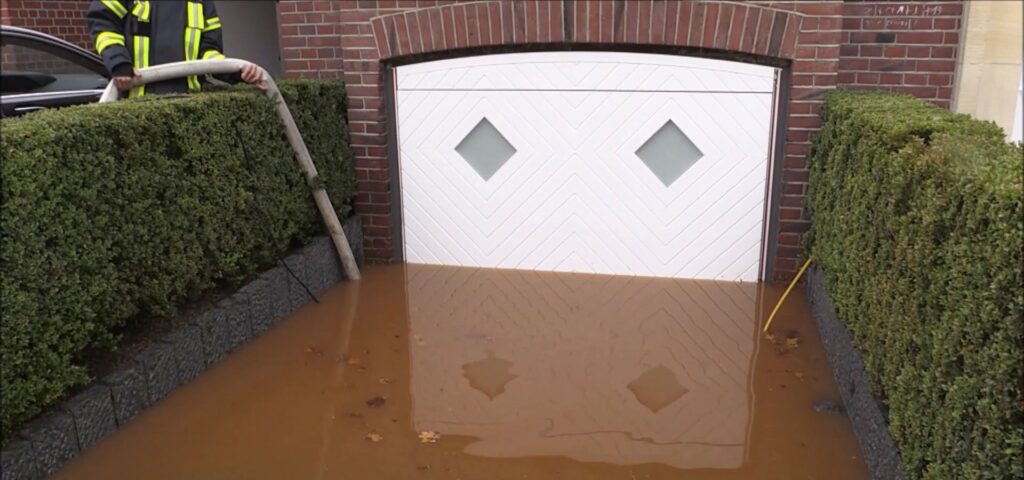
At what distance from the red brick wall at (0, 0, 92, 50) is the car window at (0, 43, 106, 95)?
292cm

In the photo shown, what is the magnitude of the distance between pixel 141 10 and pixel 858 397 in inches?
181

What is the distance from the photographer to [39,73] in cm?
619

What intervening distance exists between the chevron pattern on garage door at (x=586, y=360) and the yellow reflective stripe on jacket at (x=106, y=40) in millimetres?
2446

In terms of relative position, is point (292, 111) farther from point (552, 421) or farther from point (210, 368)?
point (552, 421)

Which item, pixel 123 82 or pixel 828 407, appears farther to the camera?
pixel 123 82

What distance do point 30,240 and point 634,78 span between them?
12.8ft

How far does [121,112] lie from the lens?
12.4ft

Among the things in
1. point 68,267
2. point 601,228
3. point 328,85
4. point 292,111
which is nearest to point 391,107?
point 328,85

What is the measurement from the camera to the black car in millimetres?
5844

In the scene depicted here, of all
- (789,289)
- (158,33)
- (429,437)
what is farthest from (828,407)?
(158,33)

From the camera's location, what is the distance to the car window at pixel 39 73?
594cm

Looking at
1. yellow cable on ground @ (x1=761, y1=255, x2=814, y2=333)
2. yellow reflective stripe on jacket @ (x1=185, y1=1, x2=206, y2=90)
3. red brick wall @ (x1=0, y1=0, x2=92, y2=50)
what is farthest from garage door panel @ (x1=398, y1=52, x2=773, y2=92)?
red brick wall @ (x1=0, y1=0, x2=92, y2=50)

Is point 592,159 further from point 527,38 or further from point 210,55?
point 210,55

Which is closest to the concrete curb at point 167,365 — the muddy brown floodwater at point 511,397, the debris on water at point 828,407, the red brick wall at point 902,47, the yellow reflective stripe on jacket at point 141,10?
the muddy brown floodwater at point 511,397
